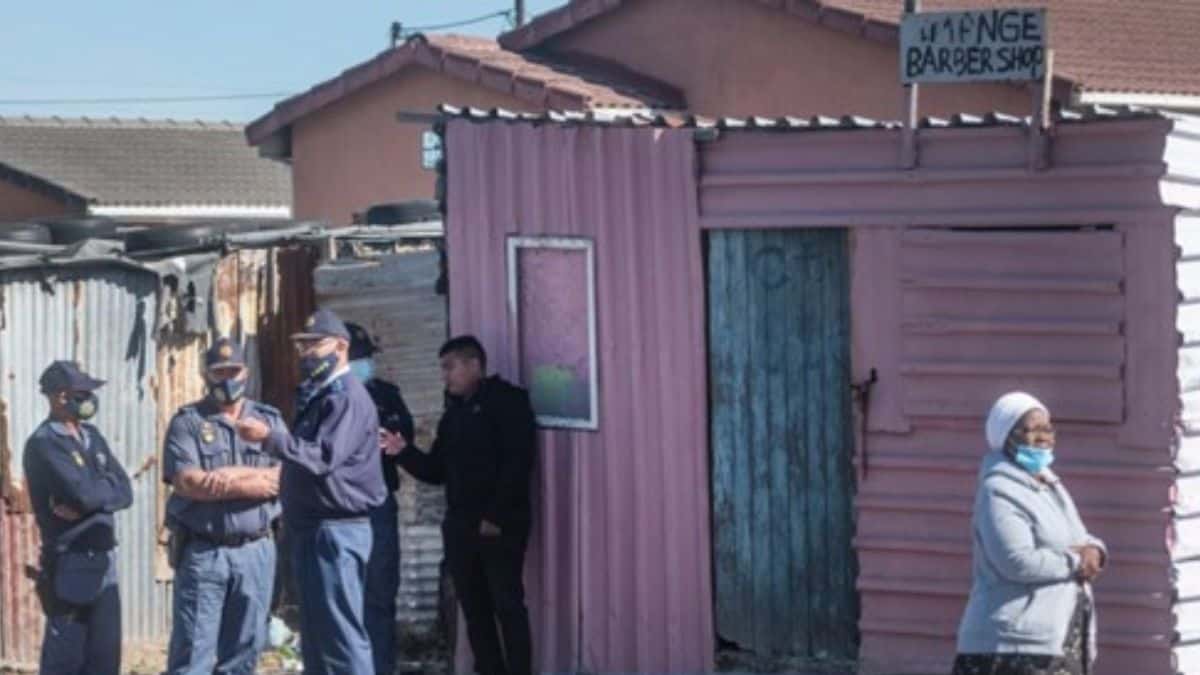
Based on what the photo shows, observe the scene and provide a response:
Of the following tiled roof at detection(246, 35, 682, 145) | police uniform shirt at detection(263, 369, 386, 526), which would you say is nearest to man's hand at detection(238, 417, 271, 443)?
police uniform shirt at detection(263, 369, 386, 526)

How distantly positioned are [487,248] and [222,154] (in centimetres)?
2857

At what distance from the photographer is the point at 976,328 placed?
1052 centimetres

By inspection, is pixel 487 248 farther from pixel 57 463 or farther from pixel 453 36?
pixel 453 36

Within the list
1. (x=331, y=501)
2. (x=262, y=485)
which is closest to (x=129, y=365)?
(x=262, y=485)

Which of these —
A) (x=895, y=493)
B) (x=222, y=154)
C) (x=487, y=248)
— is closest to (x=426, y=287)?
(x=487, y=248)

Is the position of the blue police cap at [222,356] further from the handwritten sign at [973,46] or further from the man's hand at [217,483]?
the handwritten sign at [973,46]

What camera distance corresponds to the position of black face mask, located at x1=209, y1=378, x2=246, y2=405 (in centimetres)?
1123

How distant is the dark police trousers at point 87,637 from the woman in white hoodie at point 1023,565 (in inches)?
181

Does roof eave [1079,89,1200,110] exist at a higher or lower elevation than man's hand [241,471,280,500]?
higher

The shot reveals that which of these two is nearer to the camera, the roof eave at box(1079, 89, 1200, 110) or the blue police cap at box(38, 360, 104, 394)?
the blue police cap at box(38, 360, 104, 394)

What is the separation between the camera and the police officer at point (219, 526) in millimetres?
10969

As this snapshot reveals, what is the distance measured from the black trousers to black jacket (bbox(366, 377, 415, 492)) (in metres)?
0.48

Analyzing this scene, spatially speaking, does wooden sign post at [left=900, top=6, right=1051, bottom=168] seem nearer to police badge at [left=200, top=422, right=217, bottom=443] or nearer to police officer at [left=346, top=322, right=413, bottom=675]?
police officer at [left=346, top=322, right=413, bottom=675]

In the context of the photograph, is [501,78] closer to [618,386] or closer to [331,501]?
[618,386]
